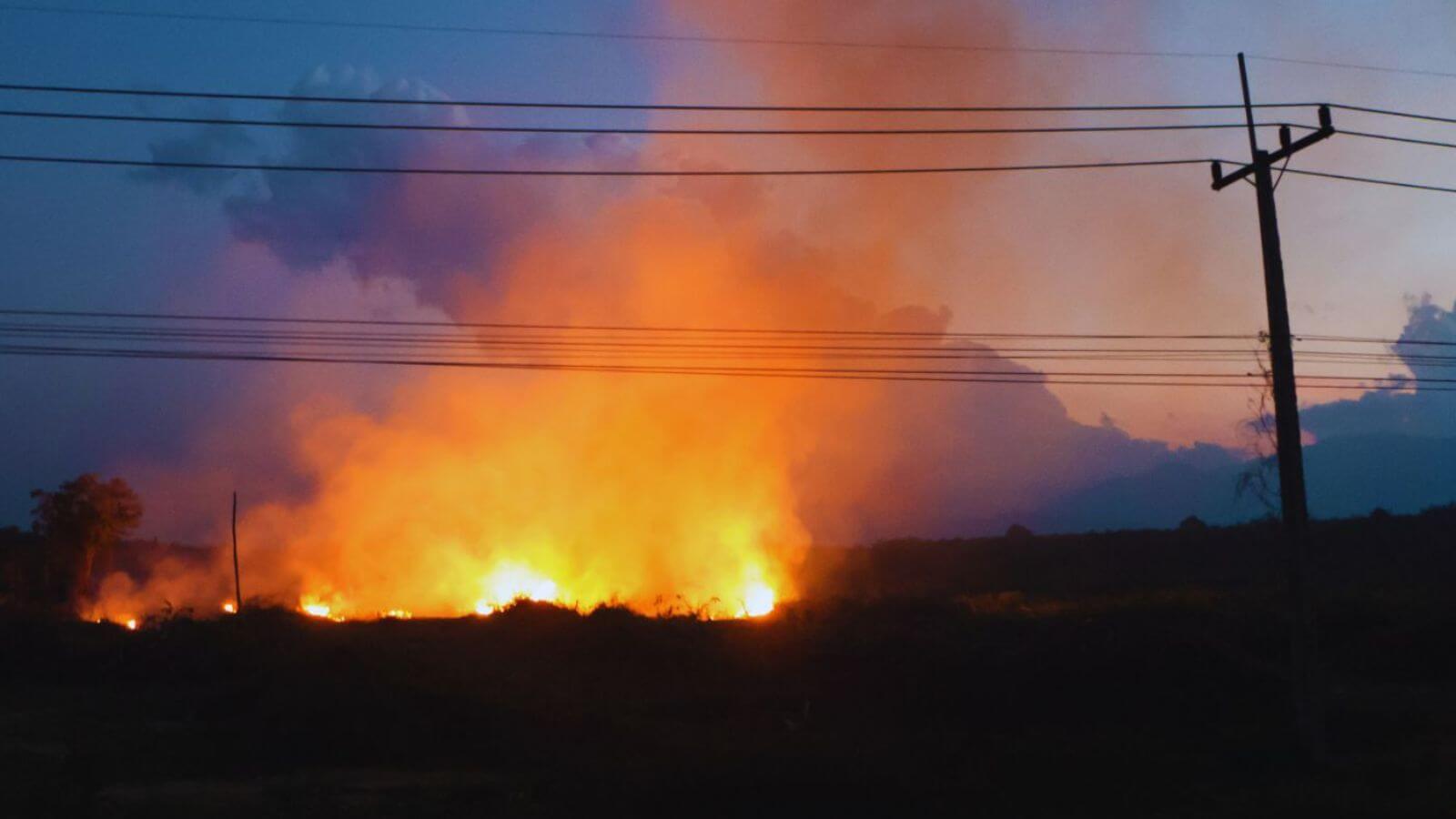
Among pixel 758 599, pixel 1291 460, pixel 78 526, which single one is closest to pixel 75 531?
pixel 78 526

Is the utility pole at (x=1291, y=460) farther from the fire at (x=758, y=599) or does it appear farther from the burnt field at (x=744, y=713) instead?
the fire at (x=758, y=599)

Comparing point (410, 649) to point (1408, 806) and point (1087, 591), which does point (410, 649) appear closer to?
point (1408, 806)

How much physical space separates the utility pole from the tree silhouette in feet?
202

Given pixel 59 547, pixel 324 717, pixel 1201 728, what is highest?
pixel 59 547

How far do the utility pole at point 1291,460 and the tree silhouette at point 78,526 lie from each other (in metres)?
61.6

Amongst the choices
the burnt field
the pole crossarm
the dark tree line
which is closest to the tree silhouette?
the dark tree line

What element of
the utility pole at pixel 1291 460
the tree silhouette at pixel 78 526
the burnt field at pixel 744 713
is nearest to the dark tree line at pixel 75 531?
the tree silhouette at pixel 78 526

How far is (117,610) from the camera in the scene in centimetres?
5675

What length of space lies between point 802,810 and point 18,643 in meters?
24.7

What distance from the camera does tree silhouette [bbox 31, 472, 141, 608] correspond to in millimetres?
60688

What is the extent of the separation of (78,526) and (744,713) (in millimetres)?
51738

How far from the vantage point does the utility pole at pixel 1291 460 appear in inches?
699

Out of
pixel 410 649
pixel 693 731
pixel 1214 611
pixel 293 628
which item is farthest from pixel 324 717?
pixel 1214 611

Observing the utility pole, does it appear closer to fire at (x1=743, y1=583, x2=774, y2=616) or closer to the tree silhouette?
fire at (x1=743, y1=583, x2=774, y2=616)
